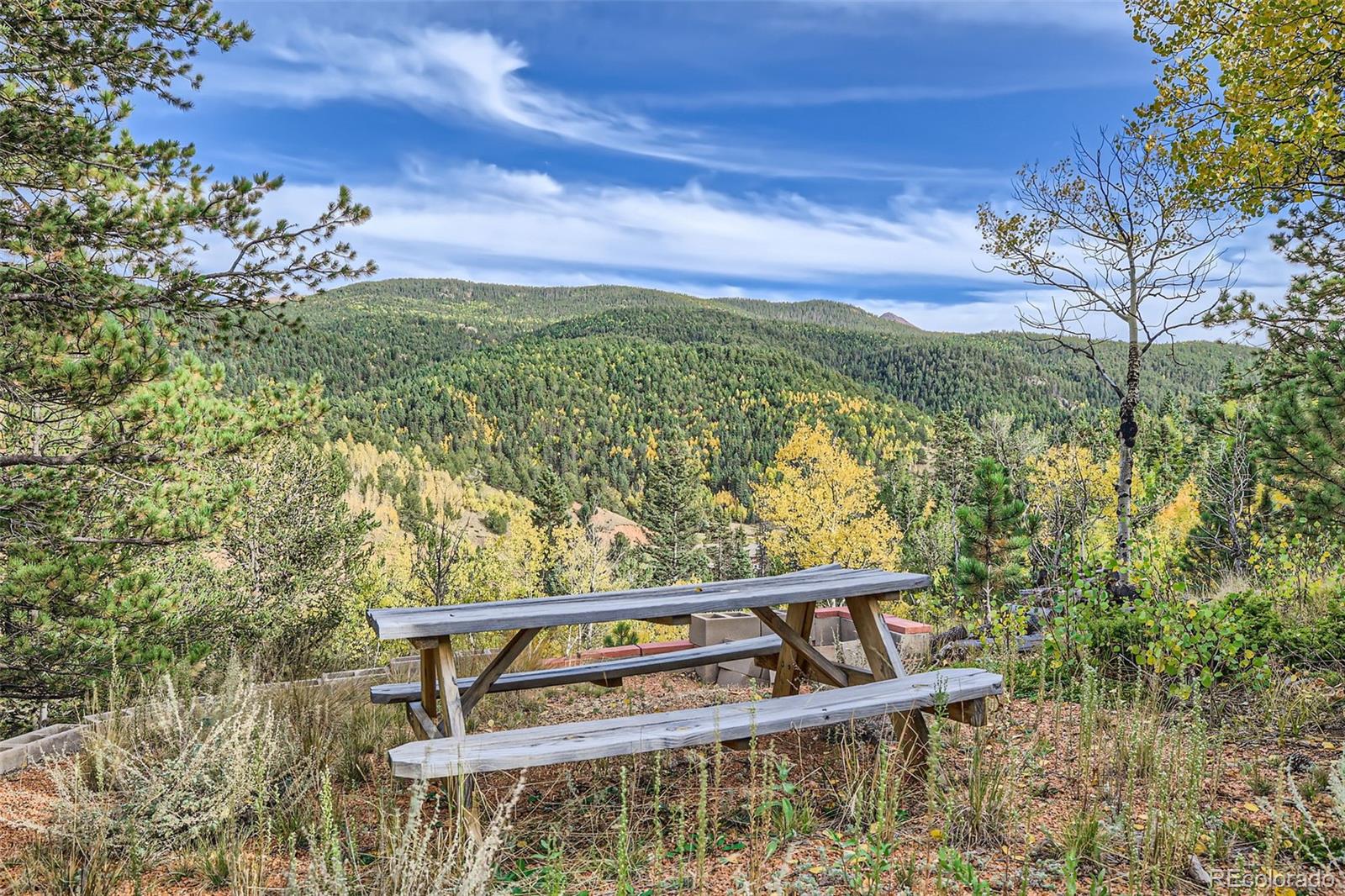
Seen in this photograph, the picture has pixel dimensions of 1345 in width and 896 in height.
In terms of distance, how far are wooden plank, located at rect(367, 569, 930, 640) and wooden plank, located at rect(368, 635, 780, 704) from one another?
16.2 inches

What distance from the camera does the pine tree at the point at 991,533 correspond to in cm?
1461

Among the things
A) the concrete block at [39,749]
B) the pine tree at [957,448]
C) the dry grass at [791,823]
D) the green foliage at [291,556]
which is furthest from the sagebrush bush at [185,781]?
the pine tree at [957,448]

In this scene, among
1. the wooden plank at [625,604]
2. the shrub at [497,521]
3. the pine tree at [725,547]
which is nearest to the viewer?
the wooden plank at [625,604]

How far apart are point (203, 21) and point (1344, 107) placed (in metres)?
6.74

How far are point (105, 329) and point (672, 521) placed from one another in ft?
121

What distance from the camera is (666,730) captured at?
2535 mm

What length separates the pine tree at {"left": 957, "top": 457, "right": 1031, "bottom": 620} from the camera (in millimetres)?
14609

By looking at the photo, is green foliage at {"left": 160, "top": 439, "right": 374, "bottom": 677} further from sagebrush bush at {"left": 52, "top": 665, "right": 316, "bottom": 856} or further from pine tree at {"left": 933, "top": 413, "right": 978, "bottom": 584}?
pine tree at {"left": 933, "top": 413, "right": 978, "bottom": 584}

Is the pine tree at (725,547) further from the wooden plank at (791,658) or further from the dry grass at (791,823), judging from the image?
the dry grass at (791,823)

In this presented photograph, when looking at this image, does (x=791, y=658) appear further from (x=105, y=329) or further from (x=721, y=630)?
(x=105, y=329)

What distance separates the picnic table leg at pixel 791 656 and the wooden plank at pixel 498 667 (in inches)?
57.2

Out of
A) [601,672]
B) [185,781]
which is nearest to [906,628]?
[601,672]

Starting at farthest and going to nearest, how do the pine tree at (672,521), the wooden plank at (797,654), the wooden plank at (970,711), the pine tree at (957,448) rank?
the pine tree at (957,448), the pine tree at (672,521), the wooden plank at (797,654), the wooden plank at (970,711)

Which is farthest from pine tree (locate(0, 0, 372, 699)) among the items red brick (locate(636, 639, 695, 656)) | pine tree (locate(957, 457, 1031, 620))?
pine tree (locate(957, 457, 1031, 620))
